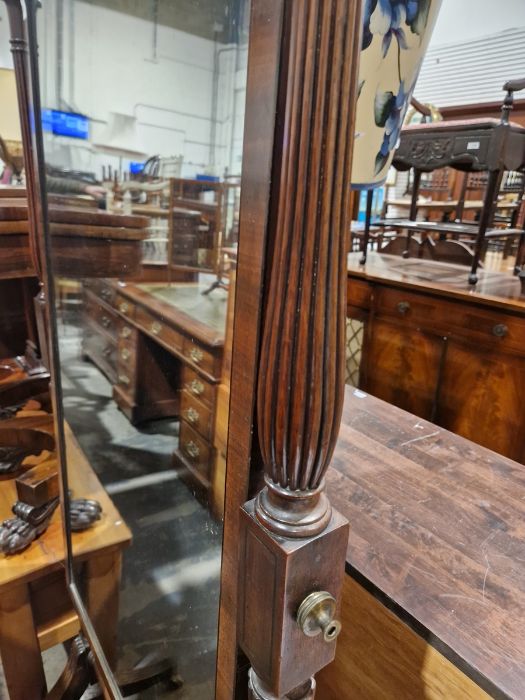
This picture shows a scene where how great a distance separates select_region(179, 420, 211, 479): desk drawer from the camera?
628 mm

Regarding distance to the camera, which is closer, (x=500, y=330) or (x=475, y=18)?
(x=500, y=330)

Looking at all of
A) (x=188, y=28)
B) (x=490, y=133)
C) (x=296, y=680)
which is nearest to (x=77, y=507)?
(x=296, y=680)

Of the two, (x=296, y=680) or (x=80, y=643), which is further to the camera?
(x=80, y=643)

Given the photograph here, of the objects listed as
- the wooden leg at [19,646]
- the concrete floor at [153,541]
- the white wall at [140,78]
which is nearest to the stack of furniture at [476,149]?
the white wall at [140,78]

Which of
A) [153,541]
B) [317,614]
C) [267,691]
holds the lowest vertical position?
[153,541]

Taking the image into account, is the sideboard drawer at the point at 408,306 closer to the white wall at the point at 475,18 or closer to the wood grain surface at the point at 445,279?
the wood grain surface at the point at 445,279

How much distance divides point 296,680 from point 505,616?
26 centimetres

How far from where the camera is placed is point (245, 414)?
398 mm

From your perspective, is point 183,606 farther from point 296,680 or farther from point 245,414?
point 245,414

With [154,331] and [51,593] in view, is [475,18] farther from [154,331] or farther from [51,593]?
[51,593]

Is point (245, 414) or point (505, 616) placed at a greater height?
point (245, 414)

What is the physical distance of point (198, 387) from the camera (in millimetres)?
696

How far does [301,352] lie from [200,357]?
1.28 ft

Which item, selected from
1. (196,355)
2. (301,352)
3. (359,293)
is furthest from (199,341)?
(359,293)
